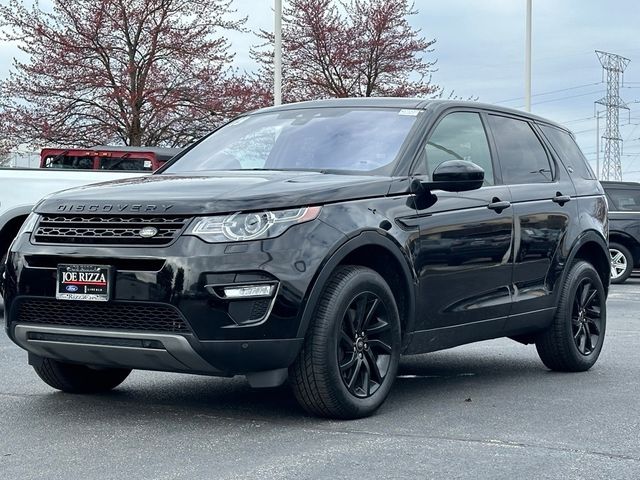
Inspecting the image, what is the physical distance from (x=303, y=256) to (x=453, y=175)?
126 centimetres

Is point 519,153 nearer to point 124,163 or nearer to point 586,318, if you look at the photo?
point 586,318

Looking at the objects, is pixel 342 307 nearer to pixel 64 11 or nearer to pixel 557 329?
pixel 557 329

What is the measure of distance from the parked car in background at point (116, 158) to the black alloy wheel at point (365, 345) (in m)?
14.3

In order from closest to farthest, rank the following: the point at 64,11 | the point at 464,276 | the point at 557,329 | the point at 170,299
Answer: the point at 170,299, the point at 464,276, the point at 557,329, the point at 64,11

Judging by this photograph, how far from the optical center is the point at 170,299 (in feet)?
18.0

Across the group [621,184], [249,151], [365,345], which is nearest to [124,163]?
[621,184]

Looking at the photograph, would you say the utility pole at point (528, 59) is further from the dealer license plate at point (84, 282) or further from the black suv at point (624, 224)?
the dealer license plate at point (84, 282)

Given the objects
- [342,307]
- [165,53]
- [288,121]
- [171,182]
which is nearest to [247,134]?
[288,121]

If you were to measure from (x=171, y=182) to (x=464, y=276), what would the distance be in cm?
181

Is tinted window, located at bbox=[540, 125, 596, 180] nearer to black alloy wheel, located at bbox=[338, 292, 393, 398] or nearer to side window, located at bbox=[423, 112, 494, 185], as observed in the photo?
side window, located at bbox=[423, 112, 494, 185]

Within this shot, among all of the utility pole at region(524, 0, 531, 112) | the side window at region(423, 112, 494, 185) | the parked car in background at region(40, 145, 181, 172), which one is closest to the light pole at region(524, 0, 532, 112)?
the utility pole at region(524, 0, 531, 112)

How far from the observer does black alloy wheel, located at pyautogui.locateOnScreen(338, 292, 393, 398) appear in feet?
19.6

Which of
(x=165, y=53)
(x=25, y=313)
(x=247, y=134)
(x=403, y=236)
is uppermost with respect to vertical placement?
(x=165, y=53)

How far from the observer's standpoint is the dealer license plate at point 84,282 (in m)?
5.59
